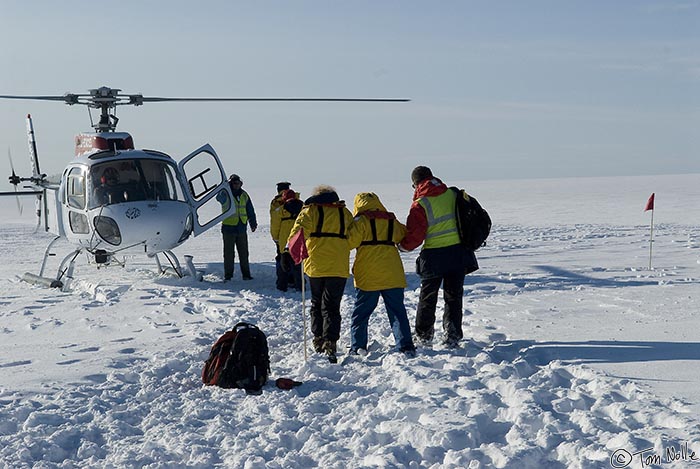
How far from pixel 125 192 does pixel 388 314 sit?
568 cm

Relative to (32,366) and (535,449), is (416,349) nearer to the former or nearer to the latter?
(535,449)

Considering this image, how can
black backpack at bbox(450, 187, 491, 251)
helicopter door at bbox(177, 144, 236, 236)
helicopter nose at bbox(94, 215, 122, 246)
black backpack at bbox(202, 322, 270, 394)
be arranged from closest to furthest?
1. black backpack at bbox(202, 322, 270, 394)
2. black backpack at bbox(450, 187, 491, 251)
3. helicopter nose at bbox(94, 215, 122, 246)
4. helicopter door at bbox(177, 144, 236, 236)

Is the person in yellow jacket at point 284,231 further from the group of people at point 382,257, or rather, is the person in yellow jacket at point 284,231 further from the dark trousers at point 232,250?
the group of people at point 382,257

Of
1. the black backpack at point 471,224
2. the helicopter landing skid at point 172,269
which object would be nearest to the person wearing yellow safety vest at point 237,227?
the helicopter landing skid at point 172,269

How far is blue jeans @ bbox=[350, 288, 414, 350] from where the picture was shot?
6375mm

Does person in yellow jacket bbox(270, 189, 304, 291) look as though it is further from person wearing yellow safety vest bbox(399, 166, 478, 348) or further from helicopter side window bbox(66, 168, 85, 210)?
person wearing yellow safety vest bbox(399, 166, 478, 348)

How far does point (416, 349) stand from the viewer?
21.4 feet

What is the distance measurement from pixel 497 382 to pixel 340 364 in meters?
1.53

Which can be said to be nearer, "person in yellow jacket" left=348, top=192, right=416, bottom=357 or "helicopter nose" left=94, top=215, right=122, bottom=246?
"person in yellow jacket" left=348, top=192, right=416, bottom=357

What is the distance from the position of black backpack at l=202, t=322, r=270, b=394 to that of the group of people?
0.85 m

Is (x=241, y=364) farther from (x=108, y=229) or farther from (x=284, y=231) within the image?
(x=108, y=229)

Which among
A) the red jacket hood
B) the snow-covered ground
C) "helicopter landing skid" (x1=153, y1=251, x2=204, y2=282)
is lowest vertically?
the snow-covered ground

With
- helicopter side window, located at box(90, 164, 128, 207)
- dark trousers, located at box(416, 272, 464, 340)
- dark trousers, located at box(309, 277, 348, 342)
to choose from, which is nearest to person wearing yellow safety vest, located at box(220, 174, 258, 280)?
helicopter side window, located at box(90, 164, 128, 207)

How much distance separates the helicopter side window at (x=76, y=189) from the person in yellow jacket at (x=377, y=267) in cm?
609
